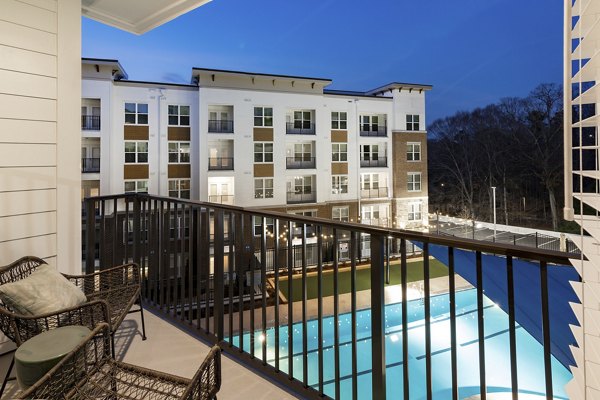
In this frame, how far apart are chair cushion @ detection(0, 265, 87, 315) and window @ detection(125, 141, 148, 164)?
1100 centimetres

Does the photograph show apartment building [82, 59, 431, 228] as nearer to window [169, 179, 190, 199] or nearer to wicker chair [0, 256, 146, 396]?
window [169, 179, 190, 199]

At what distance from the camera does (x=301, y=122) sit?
1393cm

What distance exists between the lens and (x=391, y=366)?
18.9 ft

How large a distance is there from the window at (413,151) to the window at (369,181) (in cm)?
176

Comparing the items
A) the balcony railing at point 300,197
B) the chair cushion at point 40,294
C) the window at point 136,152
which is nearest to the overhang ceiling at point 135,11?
the chair cushion at point 40,294

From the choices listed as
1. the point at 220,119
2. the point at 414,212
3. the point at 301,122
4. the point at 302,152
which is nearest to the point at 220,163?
the point at 220,119

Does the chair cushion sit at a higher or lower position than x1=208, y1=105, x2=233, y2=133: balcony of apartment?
lower

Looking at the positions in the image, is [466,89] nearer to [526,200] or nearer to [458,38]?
[458,38]

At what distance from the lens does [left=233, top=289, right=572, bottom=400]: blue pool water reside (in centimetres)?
548

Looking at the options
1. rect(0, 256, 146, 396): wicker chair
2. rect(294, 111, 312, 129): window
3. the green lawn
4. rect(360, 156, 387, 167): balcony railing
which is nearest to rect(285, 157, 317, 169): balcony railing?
rect(294, 111, 312, 129): window

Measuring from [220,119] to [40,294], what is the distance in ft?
39.1

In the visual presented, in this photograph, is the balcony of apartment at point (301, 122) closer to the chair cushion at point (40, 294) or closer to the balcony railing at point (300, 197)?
the balcony railing at point (300, 197)

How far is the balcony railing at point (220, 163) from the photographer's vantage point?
40.7 ft

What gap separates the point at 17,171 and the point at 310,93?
1255 cm
